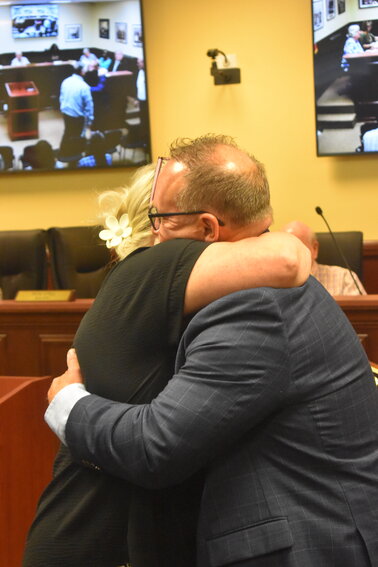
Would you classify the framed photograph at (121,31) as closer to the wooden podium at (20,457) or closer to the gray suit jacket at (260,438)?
the wooden podium at (20,457)

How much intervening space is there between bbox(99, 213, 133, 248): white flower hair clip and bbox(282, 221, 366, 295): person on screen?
2469 millimetres

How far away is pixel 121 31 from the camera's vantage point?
464cm

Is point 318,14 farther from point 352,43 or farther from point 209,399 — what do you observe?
point 209,399

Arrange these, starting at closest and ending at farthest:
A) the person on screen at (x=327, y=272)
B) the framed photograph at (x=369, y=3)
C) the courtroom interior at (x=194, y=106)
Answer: the person on screen at (x=327, y=272)
the framed photograph at (x=369, y=3)
the courtroom interior at (x=194, y=106)

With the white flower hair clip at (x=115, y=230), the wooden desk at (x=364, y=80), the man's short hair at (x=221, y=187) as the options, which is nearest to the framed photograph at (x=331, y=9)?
the wooden desk at (x=364, y=80)

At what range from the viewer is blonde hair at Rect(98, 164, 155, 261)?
4.89 ft

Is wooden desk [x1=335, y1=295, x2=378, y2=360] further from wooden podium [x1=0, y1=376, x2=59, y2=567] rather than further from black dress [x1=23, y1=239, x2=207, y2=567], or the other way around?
black dress [x1=23, y1=239, x2=207, y2=567]

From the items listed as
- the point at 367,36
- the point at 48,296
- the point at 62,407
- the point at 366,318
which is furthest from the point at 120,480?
the point at 367,36

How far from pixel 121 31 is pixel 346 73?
4.88 feet

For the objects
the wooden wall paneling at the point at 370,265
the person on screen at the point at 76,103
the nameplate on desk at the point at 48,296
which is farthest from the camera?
the person on screen at the point at 76,103

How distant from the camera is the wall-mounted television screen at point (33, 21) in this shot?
4.71 m

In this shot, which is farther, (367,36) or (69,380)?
(367,36)

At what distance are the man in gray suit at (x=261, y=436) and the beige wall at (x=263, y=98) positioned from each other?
3.59 m

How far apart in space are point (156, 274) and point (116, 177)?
3880mm
